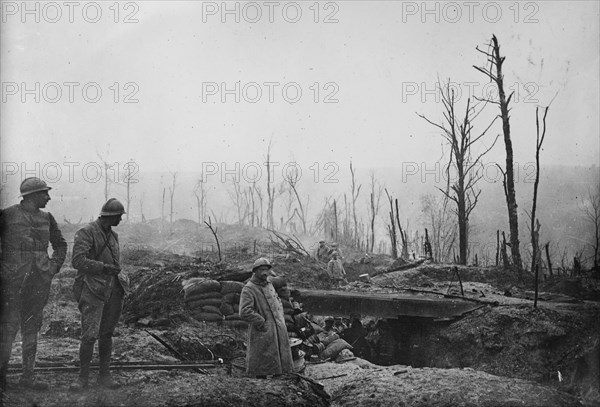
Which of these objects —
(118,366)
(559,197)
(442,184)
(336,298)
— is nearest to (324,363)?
(336,298)

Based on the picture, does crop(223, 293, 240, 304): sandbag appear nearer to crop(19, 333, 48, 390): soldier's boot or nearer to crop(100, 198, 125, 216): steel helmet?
crop(100, 198, 125, 216): steel helmet

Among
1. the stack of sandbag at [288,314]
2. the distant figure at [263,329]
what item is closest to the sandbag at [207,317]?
the stack of sandbag at [288,314]

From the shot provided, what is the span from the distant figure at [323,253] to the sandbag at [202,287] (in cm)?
1115

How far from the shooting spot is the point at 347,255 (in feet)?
121

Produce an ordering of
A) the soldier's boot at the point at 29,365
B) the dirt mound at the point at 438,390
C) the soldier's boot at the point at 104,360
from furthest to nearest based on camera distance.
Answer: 1. the dirt mound at the point at 438,390
2. the soldier's boot at the point at 104,360
3. the soldier's boot at the point at 29,365

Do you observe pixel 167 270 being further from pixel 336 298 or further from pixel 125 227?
pixel 125 227

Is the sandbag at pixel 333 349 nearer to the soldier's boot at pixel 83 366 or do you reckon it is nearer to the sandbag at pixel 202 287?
the sandbag at pixel 202 287

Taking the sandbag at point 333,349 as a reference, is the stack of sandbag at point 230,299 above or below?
above

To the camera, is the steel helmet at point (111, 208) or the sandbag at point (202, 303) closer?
the steel helmet at point (111, 208)

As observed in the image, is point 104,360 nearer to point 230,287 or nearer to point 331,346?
point 230,287

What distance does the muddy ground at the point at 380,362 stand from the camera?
5.54m

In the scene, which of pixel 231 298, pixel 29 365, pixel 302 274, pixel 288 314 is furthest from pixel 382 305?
pixel 29 365

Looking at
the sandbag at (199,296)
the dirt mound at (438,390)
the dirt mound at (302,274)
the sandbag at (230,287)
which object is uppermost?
the sandbag at (230,287)

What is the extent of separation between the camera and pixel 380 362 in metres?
11.0
